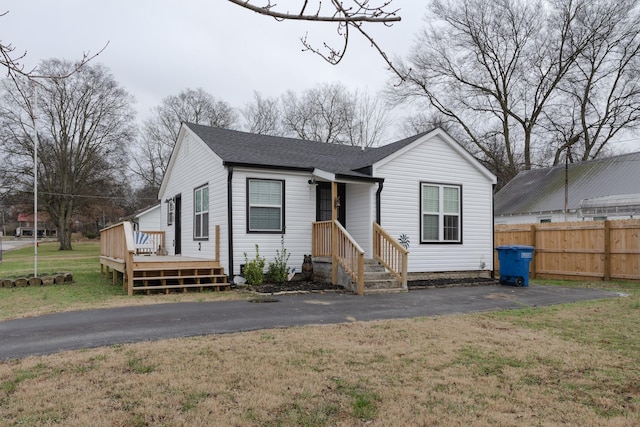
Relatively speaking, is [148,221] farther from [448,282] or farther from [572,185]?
[572,185]

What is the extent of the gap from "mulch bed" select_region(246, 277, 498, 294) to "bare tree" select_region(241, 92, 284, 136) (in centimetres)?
2738

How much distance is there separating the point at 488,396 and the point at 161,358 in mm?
3164

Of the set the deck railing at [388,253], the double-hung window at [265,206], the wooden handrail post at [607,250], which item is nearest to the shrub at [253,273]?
the double-hung window at [265,206]

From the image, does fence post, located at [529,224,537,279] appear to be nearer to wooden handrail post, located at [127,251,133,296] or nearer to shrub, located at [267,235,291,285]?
shrub, located at [267,235,291,285]

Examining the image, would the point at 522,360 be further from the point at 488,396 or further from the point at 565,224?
the point at 565,224

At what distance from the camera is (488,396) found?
3.68 metres

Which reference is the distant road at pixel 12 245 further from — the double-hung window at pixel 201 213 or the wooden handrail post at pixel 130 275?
the wooden handrail post at pixel 130 275

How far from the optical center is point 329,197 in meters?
12.8

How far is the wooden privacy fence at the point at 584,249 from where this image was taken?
12797mm

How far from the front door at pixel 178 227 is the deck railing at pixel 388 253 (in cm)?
717

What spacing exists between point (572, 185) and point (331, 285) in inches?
679

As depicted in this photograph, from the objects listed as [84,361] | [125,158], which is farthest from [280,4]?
[125,158]

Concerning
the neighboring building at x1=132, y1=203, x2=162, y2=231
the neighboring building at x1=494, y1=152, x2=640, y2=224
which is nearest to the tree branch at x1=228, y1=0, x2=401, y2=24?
the neighboring building at x1=494, y1=152, x2=640, y2=224

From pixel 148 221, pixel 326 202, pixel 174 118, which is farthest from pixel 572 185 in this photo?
pixel 174 118
